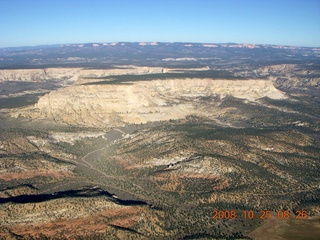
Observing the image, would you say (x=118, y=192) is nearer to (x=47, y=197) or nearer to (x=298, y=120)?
(x=47, y=197)

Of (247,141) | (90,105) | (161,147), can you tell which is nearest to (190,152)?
(161,147)
